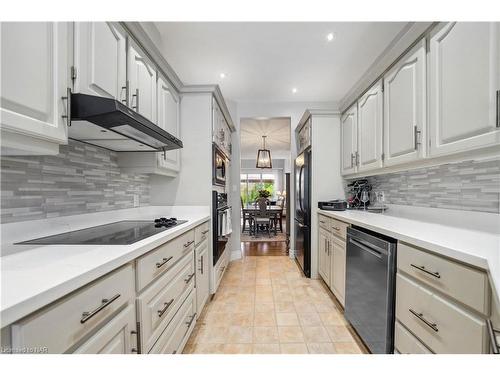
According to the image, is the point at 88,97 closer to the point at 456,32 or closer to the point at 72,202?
the point at 72,202

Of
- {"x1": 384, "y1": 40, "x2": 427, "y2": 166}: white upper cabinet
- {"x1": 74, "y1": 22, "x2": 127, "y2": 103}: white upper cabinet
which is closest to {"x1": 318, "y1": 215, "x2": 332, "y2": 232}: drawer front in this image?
{"x1": 384, "y1": 40, "x2": 427, "y2": 166}: white upper cabinet

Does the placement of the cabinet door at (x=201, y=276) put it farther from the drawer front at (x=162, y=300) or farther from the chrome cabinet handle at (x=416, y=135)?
the chrome cabinet handle at (x=416, y=135)

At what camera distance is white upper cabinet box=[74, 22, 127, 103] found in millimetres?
1035

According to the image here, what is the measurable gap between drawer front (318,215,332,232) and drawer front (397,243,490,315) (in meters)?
1.19

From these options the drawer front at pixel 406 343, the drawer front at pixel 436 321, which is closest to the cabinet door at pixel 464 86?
the drawer front at pixel 436 321

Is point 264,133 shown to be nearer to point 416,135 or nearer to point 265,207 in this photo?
point 265,207

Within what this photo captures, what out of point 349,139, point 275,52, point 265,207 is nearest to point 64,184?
point 275,52

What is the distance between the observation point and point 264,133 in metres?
5.69

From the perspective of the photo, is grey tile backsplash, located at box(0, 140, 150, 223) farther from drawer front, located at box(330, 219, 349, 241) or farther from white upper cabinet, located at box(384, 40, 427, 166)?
white upper cabinet, located at box(384, 40, 427, 166)

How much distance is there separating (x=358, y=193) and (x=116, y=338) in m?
2.73

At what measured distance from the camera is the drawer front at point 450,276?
0.77 meters

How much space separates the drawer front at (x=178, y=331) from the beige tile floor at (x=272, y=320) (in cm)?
19
